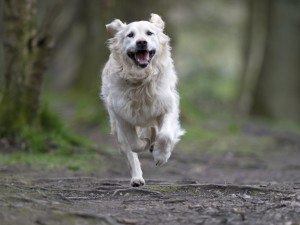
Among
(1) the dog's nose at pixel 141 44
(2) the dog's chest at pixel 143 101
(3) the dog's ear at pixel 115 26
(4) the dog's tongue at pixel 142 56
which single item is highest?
(3) the dog's ear at pixel 115 26

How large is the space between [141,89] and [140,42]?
0.61m

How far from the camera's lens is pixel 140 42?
8.16 m

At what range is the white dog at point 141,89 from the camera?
8266mm

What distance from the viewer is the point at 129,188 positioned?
24.8ft

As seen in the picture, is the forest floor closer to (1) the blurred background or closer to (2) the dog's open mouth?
(2) the dog's open mouth

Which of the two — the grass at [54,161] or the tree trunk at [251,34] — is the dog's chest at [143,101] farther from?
the tree trunk at [251,34]

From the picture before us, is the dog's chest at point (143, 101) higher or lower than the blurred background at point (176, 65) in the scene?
lower

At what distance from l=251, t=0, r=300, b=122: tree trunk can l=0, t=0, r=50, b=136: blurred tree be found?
1053cm

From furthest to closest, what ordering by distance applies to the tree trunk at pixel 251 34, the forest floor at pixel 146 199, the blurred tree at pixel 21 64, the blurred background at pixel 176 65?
the tree trunk at pixel 251 34 → the blurred background at pixel 176 65 → the blurred tree at pixel 21 64 → the forest floor at pixel 146 199

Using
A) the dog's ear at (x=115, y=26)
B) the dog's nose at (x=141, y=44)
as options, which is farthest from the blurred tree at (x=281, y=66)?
the dog's nose at (x=141, y=44)

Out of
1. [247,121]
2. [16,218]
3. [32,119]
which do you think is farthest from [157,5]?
[16,218]

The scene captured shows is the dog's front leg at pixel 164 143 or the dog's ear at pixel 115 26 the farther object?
the dog's ear at pixel 115 26

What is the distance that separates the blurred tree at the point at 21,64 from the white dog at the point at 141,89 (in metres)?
2.87

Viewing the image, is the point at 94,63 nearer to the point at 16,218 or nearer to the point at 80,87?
the point at 80,87
